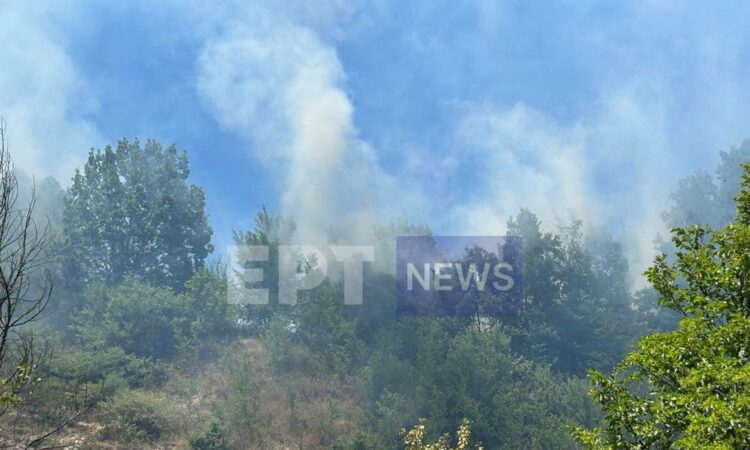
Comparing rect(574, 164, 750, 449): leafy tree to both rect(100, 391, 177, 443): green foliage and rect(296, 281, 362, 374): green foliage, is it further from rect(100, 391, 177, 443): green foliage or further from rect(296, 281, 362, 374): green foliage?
rect(296, 281, 362, 374): green foliage

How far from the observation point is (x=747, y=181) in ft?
33.2

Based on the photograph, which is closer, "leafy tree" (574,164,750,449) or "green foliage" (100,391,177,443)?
"leafy tree" (574,164,750,449)

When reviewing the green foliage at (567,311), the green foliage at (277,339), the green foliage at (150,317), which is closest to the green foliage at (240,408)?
the green foliage at (277,339)

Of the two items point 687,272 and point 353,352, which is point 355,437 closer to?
point 353,352

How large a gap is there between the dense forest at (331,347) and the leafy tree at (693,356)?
4 centimetres

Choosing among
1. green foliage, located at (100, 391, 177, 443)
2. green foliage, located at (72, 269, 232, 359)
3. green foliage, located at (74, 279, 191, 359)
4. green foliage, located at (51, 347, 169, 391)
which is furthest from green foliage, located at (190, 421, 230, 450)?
green foliage, located at (74, 279, 191, 359)

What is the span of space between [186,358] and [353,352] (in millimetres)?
14223

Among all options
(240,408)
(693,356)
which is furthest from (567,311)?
(693,356)

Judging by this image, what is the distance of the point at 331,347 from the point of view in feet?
152

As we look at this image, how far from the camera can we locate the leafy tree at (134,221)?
56062 millimetres

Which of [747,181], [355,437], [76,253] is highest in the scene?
[76,253]

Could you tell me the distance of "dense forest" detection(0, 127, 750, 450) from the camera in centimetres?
928

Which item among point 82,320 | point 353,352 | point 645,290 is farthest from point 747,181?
point 645,290

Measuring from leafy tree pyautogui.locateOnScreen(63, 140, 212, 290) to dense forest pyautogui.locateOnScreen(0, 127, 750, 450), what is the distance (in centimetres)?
21
